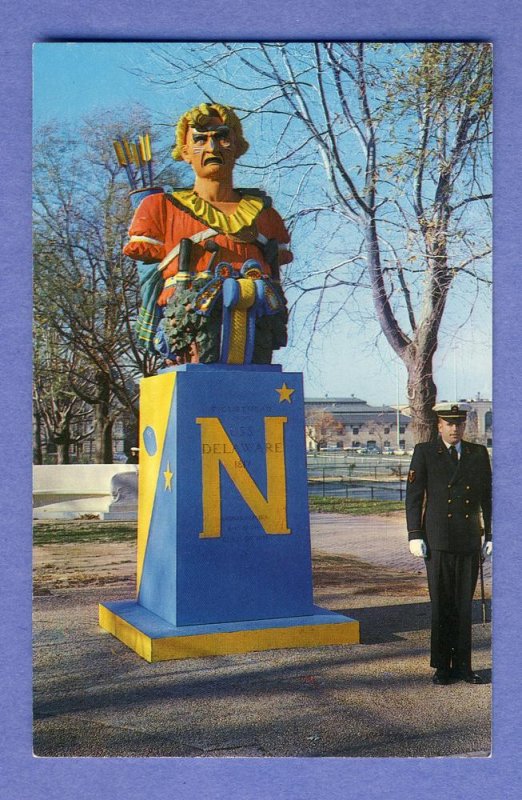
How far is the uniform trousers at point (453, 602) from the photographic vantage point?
4.98 m

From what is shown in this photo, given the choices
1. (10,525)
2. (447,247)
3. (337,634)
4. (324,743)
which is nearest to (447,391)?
(447,247)

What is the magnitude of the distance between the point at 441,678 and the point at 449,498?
82 centimetres

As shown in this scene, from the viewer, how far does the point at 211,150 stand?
5.16 meters

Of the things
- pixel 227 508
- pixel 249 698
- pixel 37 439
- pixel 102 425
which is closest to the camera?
pixel 249 698

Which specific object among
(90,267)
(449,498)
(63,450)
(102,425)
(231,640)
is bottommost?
(231,640)

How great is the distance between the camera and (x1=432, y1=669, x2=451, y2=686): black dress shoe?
4.96 meters

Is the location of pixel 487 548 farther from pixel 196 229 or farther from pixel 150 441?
pixel 196 229

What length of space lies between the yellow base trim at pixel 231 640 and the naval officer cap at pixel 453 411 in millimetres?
1058

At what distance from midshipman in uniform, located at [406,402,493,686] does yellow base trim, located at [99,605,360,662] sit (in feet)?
1.38

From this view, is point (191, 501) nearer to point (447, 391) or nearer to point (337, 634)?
point (337, 634)

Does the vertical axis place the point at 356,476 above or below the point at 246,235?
below

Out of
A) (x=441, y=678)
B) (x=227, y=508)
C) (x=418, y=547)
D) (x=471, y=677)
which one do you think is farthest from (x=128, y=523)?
(x=471, y=677)

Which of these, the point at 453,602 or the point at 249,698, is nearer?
the point at 249,698

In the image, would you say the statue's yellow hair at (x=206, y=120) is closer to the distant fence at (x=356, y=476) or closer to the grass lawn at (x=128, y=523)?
the distant fence at (x=356, y=476)
